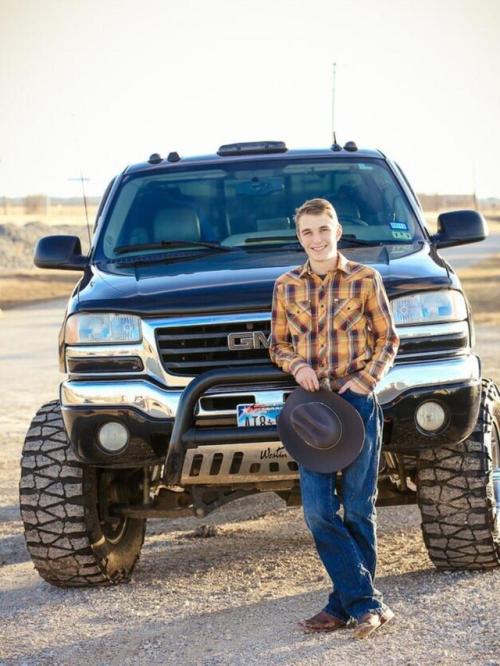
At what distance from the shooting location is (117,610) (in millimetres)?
6215

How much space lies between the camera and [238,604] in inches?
244

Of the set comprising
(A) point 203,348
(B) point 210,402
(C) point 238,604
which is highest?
(A) point 203,348

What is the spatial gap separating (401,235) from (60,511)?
2.16 meters

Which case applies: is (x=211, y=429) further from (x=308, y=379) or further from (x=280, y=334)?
(x=308, y=379)

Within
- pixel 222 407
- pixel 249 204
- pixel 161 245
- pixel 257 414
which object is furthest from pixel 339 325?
pixel 249 204

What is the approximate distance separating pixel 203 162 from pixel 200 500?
208 centimetres

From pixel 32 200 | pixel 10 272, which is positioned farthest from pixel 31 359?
pixel 32 200

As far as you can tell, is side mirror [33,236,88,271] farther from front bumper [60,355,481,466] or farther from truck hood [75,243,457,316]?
front bumper [60,355,481,466]

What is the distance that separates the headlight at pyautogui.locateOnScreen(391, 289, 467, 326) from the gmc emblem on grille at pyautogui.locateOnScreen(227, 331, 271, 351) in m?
0.56

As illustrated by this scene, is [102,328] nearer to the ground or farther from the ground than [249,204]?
nearer to the ground

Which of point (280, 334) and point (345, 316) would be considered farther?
point (280, 334)

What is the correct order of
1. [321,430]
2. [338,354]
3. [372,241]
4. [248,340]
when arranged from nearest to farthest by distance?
[321,430] → [338,354] → [248,340] → [372,241]

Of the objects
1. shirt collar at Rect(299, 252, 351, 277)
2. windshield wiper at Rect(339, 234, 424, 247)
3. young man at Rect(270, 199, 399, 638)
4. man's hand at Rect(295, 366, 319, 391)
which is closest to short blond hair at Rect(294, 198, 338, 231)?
young man at Rect(270, 199, 399, 638)

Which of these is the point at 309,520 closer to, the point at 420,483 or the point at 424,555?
the point at 420,483
